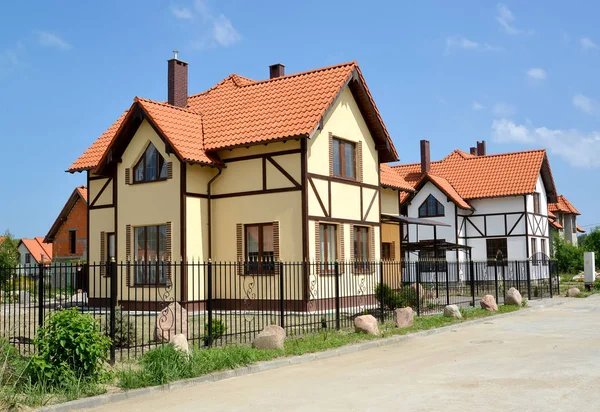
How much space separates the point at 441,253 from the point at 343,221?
2052 cm

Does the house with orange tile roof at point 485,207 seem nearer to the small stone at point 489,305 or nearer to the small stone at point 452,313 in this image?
the small stone at point 489,305

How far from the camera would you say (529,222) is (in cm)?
4069

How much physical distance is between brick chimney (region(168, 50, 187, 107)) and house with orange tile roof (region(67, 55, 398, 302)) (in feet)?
4.88

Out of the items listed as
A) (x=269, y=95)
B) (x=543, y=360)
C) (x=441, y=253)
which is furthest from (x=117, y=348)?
(x=441, y=253)

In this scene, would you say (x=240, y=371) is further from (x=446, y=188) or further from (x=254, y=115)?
(x=446, y=188)

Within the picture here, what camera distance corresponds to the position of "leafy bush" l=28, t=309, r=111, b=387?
29.8 ft

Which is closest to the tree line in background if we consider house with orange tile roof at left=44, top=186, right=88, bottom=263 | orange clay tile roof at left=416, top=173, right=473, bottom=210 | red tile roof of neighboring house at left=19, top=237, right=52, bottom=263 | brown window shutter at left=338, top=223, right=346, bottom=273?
orange clay tile roof at left=416, top=173, right=473, bottom=210

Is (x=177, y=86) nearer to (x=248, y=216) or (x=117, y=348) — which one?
(x=248, y=216)

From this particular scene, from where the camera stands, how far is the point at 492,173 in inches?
1671

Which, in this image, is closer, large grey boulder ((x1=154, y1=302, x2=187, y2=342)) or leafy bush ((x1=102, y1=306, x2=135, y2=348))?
leafy bush ((x1=102, y1=306, x2=135, y2=348))

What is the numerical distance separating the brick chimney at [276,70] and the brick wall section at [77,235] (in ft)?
80.9

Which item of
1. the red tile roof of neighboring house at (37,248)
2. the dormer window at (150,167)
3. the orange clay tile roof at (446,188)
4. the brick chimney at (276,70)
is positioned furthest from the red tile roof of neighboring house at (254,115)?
the red tile roof of neighboring house at (37,248)

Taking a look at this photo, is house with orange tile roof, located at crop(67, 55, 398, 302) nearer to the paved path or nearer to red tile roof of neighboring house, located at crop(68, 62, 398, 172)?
red tile roof of neighboring house, located at crop(68, 62, 398, 172)

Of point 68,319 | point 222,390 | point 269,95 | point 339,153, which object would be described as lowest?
point 222,390
